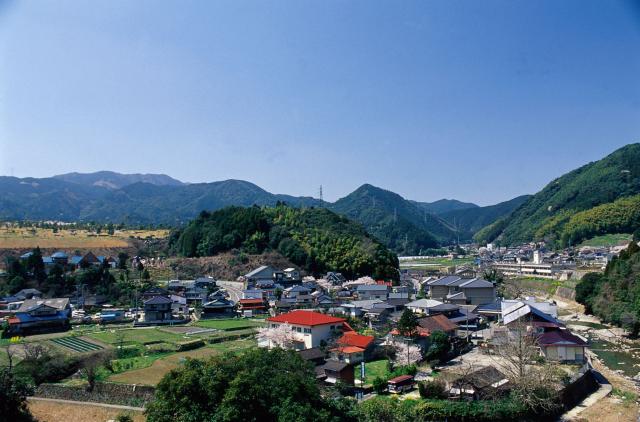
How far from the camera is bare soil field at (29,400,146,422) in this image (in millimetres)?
14852

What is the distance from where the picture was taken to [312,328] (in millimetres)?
23484

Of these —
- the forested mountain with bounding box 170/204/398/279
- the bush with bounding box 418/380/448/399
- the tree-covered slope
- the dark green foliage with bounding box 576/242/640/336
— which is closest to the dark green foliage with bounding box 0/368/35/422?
the bush with bounding box 418/380/448/399

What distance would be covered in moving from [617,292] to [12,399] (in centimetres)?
3492

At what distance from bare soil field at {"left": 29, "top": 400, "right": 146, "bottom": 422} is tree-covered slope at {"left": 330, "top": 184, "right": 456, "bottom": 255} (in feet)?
335

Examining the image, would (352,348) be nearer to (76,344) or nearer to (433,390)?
(433,390)

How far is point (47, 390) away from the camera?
1702 centimetres

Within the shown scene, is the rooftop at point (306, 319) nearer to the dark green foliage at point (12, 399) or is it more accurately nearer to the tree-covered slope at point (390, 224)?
the dark green foliage at point (12, 399)

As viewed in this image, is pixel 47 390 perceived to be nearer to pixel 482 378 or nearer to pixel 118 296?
pixel 482 378

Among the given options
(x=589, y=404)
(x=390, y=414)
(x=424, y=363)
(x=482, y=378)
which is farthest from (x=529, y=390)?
(x=424, y=363)

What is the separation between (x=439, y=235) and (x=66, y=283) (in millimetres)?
154788

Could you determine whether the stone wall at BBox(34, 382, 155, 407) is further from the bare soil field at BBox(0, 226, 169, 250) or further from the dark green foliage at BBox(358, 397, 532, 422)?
the bare soil field at BBox(0, 226, 169, 250)

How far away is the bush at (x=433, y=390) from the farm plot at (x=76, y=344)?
47.6ft

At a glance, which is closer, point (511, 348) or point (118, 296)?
point (511, 348)

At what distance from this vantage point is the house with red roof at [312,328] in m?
23.6
